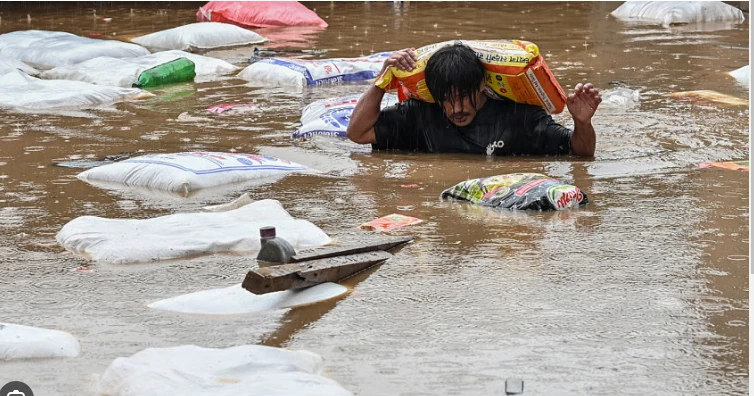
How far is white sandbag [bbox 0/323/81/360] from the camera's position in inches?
125

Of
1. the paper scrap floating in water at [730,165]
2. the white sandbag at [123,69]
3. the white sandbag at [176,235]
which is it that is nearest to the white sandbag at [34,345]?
the white sandbag at [176,235]

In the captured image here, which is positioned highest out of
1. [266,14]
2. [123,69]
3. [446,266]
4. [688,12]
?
[266,14]

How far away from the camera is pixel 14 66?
352 inches

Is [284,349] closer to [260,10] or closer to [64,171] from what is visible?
[64,171]

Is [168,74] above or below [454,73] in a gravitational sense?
below

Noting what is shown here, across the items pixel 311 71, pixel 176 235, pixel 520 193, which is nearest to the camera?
pixel 176 235

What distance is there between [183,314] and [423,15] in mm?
10671

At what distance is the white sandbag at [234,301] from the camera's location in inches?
140

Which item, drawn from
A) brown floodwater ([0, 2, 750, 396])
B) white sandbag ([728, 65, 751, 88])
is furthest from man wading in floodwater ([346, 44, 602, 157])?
white sandbag ([728, 65, 751, 88])

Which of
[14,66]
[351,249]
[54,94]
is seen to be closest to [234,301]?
[351,249]

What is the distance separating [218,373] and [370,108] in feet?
10.5

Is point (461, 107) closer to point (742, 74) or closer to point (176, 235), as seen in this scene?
point (176, 235)

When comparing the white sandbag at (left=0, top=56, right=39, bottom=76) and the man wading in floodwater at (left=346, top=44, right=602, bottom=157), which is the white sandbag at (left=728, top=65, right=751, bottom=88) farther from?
the white sandbag at (left=0, top=56, right=39, bottom=76)

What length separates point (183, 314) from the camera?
3.54m
